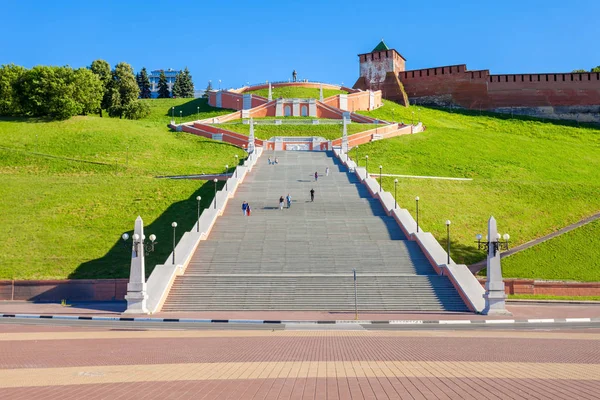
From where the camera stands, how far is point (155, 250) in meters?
26.8

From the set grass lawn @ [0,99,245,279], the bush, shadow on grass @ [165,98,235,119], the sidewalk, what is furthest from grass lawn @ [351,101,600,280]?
the bush

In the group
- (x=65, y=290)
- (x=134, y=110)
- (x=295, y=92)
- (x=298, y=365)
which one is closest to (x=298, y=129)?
(x=295, y=92)

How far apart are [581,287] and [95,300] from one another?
1900cm

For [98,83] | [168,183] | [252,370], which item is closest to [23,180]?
[168,183]

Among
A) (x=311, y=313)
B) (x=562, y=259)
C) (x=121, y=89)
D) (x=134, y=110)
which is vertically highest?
(x=121, y=89)

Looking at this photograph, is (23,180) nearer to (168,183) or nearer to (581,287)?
(168,183)

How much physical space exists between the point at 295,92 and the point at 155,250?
58276 mm

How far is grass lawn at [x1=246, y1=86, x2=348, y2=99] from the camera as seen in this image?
80.8 metres

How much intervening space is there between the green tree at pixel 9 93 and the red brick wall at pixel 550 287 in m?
53.0

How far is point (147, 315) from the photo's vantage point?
1898 cm

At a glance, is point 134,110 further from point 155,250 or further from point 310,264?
point 310,264

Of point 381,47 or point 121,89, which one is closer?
point 121,89

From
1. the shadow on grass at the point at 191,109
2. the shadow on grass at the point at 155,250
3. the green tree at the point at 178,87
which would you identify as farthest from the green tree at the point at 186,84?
the shadow on grass at the point at 155,250

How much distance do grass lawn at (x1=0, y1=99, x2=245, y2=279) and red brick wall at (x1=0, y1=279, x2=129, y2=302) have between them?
97 centimetres
